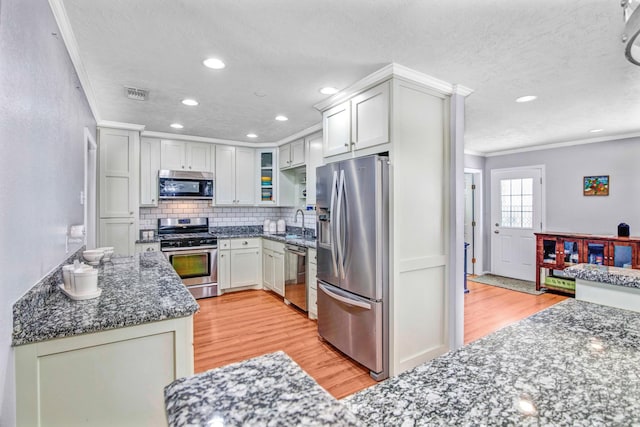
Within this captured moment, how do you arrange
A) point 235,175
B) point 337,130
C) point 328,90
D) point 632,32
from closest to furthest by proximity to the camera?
point 632,32
point 328,90
point 337,130
point 235,175

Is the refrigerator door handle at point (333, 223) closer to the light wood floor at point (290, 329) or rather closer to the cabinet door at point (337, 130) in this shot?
the cabinet door at point (337, 130)

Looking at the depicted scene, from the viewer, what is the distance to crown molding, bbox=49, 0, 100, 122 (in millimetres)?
1606

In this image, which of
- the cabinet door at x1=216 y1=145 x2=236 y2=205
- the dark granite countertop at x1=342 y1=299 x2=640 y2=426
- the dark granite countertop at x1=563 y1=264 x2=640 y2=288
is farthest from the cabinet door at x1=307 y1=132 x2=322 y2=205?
the dark granite countertop at x1=342 y1=299 x2=640 y2=426

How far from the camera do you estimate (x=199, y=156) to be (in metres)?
4.70

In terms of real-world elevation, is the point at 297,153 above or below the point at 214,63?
below

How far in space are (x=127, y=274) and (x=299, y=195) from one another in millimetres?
3342

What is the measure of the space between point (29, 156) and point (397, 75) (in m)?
2.15

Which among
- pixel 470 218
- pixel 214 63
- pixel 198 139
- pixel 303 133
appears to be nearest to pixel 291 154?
pixel 303 133

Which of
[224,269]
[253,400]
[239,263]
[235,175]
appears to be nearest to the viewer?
[253,400]

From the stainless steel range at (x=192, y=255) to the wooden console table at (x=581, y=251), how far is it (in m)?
4.95

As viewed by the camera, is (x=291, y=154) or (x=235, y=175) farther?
(x=235, y=175)

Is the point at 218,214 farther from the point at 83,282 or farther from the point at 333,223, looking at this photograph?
the point at 83,282

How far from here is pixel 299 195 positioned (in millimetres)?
5148

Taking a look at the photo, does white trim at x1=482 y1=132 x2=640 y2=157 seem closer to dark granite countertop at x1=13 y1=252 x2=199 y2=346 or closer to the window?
the window
